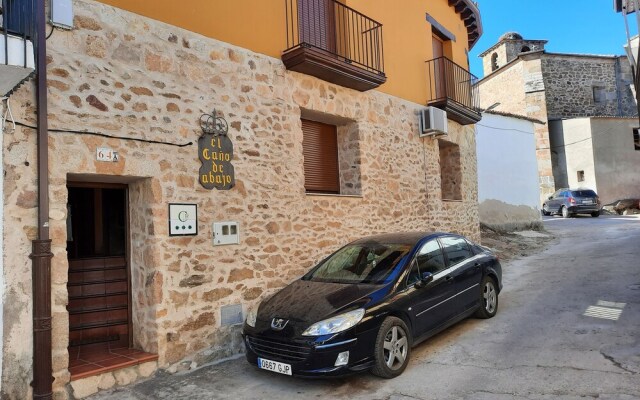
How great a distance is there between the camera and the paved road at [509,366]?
404 cm

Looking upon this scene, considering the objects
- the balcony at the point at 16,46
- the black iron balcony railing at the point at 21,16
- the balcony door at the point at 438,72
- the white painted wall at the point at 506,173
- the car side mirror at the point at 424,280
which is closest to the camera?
the balcony at the point at 16,46

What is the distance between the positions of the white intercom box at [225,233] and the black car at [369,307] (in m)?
1.02

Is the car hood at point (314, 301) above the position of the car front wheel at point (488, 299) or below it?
above

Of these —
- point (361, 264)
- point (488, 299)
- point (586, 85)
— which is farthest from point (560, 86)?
point (361, 264)

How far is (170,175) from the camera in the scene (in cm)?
529

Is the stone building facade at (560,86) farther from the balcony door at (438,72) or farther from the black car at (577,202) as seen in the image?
the balcony door at (438,72)

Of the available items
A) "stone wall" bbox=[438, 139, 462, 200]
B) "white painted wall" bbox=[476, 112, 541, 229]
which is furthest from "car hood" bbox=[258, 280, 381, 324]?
"white painted wall" bbox=[476, 112, 541, 229]

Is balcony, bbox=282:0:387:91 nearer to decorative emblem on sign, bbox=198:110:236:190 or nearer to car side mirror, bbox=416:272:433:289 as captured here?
decorative emblem on sign, bbox=198:110:236:190

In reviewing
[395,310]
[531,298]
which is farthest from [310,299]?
[531,298]

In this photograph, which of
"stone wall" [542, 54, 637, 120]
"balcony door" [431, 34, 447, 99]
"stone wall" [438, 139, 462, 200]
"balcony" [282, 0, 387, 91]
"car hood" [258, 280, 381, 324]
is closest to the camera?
"car hood" [258, 280, 381, 324]

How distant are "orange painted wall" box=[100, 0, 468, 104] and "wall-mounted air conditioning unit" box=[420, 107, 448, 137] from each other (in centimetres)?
40

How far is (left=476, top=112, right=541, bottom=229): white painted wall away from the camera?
15.6 metres

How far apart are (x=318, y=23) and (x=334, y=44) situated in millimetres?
462

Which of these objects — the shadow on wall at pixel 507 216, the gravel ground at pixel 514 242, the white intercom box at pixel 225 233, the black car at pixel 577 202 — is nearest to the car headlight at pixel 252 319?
the white intercom box at pixel 225 233
